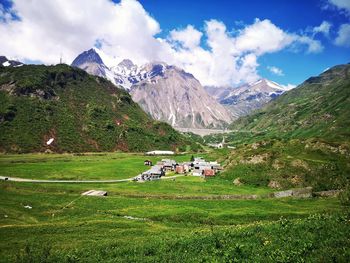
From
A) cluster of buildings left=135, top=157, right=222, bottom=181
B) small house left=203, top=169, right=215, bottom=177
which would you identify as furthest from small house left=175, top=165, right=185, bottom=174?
small house left=203, top=169, right=215, bottom=177

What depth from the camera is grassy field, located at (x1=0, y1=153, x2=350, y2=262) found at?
3369 centimetres

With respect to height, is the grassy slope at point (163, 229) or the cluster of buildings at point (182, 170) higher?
the cluster of buildings at point (182, 170)

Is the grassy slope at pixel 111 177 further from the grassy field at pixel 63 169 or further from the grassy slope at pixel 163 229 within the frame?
the grassy slope at pixel 163 229

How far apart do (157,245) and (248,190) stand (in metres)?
88.0

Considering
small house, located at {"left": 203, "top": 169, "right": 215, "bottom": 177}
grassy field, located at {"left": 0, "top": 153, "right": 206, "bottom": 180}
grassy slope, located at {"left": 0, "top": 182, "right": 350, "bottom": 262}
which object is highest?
grassy field, located at {"left": 0, "top": 153, "right": 206, "bottom": 180}

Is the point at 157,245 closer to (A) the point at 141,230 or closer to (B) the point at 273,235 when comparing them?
(B) the point at 273,235

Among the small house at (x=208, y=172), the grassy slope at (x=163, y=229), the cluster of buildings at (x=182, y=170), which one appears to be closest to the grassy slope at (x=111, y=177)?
the small house at (x=208, y=172)

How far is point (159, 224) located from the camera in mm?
76188

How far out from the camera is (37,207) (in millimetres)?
91438

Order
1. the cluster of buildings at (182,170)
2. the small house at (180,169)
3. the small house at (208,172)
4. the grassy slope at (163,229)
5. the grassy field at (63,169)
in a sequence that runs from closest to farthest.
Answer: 1. the grassy slope at (163,229)
2. the grassy field at (63,169)
3. the cluster of buildings at (182,170)
4. the small house at (208,172)
5. the small house at (180,169)

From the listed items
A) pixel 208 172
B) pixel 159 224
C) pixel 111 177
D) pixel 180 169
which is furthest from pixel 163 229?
pixel 180 169

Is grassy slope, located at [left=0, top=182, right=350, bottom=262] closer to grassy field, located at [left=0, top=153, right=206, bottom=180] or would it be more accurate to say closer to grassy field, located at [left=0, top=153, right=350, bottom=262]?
grassy field, located at [left=0, top=153, right=350, bottom=262]

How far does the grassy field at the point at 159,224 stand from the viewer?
33.7m

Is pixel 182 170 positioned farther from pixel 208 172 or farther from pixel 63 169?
pixel 63 169
